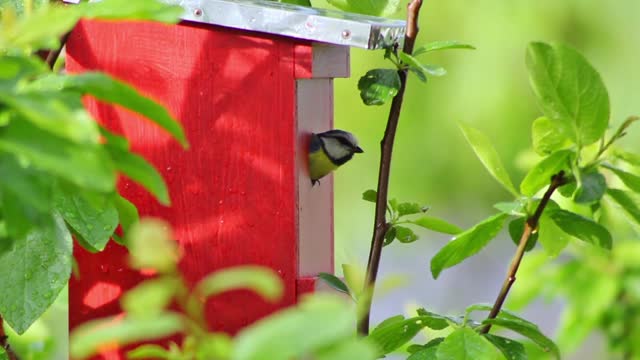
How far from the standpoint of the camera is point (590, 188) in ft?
3.66

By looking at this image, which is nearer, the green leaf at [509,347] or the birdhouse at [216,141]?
Answer: the green leaf at [509,347]

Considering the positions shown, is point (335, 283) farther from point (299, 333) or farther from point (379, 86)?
point (299, 333)

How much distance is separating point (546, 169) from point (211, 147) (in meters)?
0.43

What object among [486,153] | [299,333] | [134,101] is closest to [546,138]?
[486,153]

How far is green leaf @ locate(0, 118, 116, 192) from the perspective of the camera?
1.96 ft

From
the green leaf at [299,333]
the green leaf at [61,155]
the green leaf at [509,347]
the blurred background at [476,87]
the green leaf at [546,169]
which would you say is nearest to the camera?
the green leaf at [299,333]

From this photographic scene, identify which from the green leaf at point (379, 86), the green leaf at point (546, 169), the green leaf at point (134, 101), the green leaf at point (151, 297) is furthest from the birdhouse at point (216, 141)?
the green leaf at point (151, 297)

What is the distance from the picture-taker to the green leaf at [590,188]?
1.11 metres

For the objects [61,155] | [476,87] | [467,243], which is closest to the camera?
[61,155]

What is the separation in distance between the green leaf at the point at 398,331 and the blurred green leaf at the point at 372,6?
384mm

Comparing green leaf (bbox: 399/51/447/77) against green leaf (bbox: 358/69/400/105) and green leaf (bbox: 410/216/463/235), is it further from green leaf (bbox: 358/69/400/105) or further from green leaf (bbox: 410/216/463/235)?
green leaf (bbox: 410/216/463/235)

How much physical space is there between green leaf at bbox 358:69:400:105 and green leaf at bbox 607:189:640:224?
0.25 metres

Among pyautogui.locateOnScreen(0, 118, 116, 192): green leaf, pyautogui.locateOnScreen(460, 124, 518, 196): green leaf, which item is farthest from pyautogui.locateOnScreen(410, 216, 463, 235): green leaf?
pyautogui.locateOnScreen(0, 118, 116, 192): green leaf

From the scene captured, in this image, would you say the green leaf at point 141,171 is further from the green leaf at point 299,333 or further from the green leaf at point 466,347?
the green leaf at point 466,347
